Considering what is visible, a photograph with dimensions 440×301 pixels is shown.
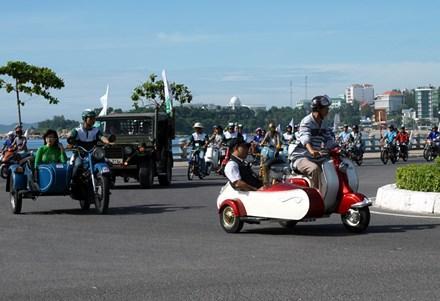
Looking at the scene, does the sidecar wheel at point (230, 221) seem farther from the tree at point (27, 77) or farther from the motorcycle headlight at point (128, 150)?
the tree at point (27, 77)

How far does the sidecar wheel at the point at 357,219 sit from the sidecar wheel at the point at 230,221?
4.47 ft

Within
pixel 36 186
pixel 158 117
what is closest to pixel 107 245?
pixel 36 186

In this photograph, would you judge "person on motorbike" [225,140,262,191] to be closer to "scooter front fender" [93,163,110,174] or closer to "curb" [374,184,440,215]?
"curb" [374,184,440,215]

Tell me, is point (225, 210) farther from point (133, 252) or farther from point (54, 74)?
point (54, 74)

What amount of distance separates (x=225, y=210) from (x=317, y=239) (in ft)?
5.41

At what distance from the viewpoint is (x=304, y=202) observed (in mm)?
12258

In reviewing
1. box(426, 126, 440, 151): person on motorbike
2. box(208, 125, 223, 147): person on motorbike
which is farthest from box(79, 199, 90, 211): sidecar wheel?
box(426, 126, 440, 151): person on motorbike

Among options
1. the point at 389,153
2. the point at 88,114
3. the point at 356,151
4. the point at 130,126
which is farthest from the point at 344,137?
the point at 88,114

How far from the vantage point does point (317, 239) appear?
1194cm

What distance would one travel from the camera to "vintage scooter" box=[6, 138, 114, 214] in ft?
53.4

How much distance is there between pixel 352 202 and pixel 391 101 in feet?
521

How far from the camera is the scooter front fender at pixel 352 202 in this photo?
12320mm

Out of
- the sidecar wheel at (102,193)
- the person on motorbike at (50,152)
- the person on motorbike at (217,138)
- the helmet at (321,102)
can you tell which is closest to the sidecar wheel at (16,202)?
the person on motorbike at (50,152)

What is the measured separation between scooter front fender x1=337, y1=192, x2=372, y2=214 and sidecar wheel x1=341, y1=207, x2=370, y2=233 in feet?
0.21
